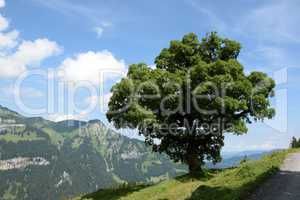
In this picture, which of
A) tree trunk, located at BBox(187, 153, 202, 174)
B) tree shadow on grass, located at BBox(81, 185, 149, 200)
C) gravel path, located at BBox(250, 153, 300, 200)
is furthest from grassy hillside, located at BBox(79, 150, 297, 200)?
tree trunk, located at BBox(187, 153, 202, 174)

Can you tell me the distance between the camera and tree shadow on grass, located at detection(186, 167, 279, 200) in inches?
816

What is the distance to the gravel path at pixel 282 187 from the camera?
19.8 metres

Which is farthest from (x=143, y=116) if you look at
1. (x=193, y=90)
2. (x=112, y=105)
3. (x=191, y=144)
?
(x=191, y=144)

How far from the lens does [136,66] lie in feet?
124

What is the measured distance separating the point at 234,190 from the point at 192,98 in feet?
51.1

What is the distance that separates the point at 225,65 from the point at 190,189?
13.5 metres

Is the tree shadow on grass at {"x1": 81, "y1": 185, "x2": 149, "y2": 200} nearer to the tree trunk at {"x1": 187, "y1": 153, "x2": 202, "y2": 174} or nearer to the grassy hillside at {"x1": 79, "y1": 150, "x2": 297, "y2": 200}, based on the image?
the grassy hillside at {"x1": 79, "y1": 150, "x2": 297, "y2": 200}

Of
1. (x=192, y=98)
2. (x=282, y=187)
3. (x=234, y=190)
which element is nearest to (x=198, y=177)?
(x=192, y=98)

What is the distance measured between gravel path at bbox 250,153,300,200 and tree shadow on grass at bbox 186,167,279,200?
42cm

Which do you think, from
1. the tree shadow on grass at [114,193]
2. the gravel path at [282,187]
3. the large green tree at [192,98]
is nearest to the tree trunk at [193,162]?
the large green tree at [192,98]

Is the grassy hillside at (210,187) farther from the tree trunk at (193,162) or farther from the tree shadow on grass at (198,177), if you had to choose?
the tree trunk at (193,162)

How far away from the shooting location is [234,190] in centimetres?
2211

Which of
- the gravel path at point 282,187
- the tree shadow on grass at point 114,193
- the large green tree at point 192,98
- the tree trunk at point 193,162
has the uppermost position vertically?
the large green tree at point 192,98

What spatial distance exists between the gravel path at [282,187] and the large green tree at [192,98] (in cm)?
1048
